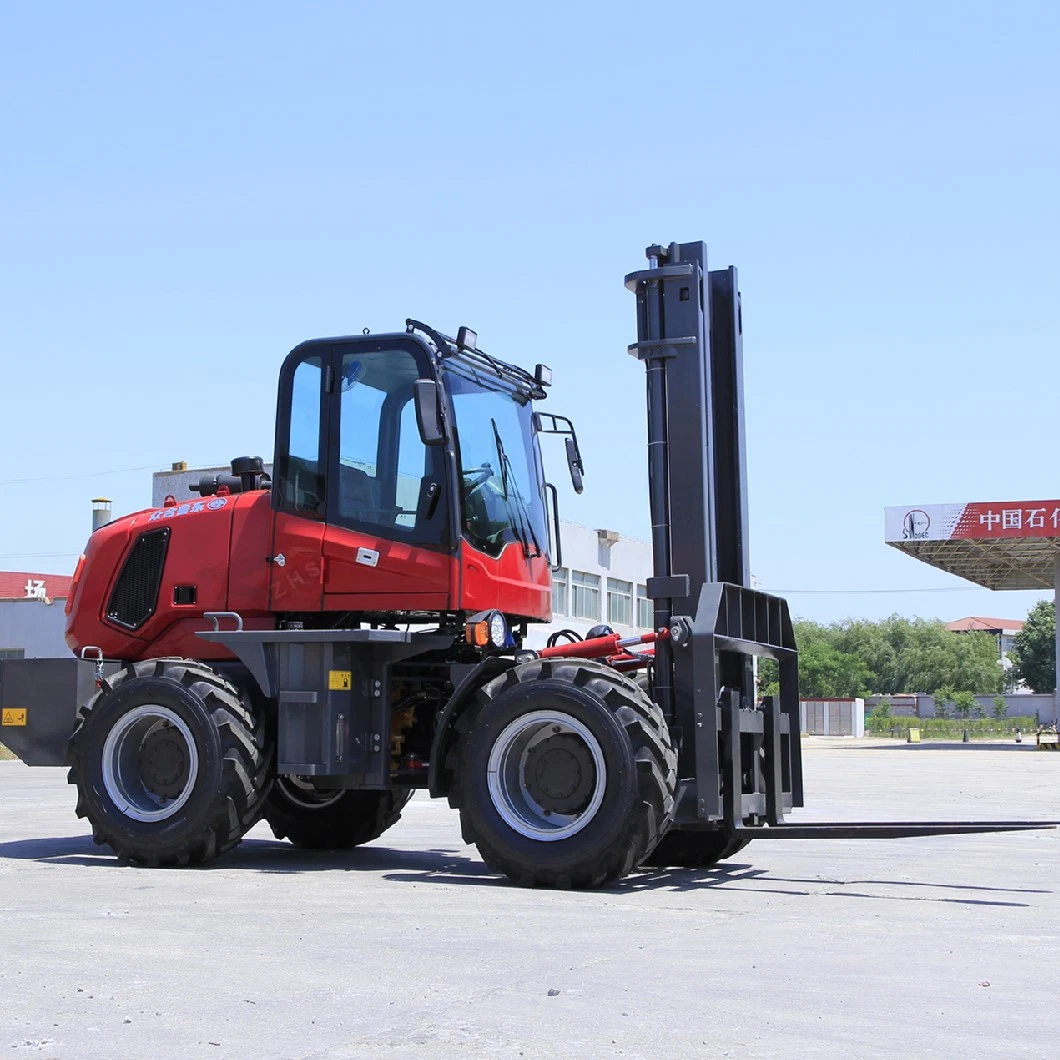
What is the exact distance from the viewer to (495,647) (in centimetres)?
1053

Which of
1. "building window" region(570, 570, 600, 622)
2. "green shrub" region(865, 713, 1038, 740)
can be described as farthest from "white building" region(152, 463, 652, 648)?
"green shrub" region(865, 713, 1038, 740)

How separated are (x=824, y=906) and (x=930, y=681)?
130m

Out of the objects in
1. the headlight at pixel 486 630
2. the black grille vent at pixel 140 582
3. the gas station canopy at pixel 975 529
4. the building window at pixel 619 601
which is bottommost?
the headlight at pixel 486 630

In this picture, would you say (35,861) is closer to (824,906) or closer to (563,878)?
(563,878)

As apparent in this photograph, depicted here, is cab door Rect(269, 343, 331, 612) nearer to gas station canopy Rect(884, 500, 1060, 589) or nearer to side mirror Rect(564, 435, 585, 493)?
side mirror Rect(564, 435, 585, 493)

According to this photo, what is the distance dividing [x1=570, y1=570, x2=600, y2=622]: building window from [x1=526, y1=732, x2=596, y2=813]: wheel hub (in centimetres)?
4939

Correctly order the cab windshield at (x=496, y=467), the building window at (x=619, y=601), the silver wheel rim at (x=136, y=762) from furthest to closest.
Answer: the building window at (x=619, y=601)
the cab windshield at (x=496, y=467)
the silver wheel rim at (x=136, y=762)

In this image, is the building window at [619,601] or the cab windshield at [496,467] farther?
the building window at [619,601]

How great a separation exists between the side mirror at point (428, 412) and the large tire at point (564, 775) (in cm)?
154

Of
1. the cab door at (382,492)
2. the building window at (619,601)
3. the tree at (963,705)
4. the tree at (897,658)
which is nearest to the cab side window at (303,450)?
the cab door at (382,492)

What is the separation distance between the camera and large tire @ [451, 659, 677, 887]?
9.00 meters

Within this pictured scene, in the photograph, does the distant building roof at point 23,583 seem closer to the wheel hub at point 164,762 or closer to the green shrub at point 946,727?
the green shrub at point 946,727

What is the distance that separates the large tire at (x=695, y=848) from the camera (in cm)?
1070

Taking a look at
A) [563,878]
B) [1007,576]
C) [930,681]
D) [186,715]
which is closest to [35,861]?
[186,715]
